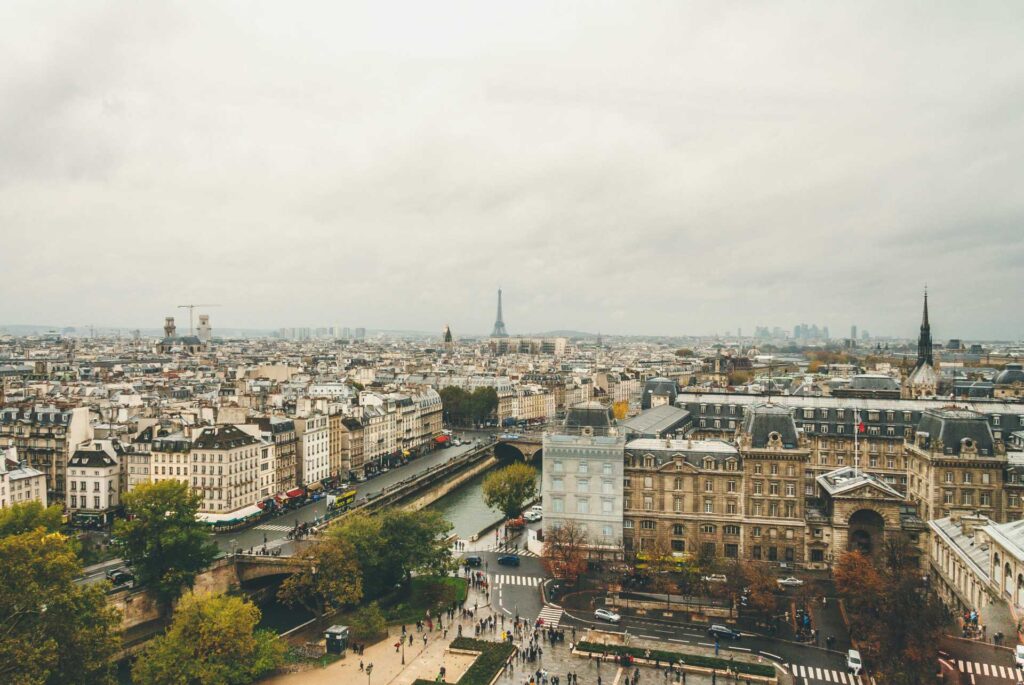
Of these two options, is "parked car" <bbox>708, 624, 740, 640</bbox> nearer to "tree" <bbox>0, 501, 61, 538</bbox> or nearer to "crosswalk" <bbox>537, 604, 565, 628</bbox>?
"crosswalk" <bbox>537, 604, 565, 628</bbox>

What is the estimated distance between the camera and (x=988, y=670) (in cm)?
4212

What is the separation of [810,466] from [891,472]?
24.2 feet

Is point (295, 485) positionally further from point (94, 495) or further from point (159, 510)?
point (159, 510)

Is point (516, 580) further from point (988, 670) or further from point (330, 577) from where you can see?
point (988, 670)

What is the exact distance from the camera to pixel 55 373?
588ft

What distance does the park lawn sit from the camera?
183 feet

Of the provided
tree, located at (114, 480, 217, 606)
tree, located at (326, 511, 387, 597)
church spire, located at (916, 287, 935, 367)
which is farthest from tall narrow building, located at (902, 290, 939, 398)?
tree, located at (114, 480, 217, 606)

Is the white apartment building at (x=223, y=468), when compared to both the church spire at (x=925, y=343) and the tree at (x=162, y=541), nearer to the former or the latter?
the tree at (x=162, y=541)

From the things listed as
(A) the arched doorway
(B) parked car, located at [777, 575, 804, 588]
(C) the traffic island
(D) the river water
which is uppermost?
(A) the arched doorway

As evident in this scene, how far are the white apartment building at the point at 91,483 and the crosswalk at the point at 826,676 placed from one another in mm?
61793

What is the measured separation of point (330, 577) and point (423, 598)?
7.29 meters

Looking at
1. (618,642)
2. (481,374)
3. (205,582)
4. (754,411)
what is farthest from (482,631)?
(481,374)

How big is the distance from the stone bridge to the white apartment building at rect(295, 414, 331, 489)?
31931 mm

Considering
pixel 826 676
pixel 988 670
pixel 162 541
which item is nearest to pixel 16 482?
pixel 162 541
